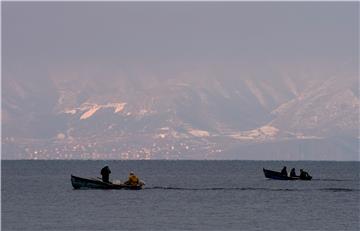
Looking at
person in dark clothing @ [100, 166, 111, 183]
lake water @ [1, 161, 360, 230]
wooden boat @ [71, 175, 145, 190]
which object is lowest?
lake water @ [1, 161, 360, 230]

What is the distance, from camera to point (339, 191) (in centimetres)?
11800

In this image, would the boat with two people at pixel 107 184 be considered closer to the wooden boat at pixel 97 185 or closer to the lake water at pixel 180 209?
the wooden boat at pixel 97 185

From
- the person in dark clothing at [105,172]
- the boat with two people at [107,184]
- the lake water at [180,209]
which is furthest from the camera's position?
the boat with two people at [107,184]

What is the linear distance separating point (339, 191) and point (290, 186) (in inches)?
425

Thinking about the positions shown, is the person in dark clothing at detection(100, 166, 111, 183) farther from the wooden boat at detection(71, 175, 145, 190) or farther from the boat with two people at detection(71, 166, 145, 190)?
the wooden boat at detection(71, 175, 145, 190)

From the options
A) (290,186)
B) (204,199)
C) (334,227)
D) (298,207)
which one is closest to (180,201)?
(204,199)

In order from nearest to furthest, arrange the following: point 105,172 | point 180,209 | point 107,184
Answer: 1. point 180,209
2. point 105,172
3. point 107,184

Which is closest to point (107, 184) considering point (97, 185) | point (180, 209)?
point (97, 185)

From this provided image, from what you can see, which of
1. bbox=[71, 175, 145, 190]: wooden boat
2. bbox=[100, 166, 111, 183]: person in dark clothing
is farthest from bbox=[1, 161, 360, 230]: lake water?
bbox=[100, 166, 111, 183]: person in dark clothing

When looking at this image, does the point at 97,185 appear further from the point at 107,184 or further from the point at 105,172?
the point at 105,172

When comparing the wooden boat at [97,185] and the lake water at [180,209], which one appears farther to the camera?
the wooden boat at [97,185]

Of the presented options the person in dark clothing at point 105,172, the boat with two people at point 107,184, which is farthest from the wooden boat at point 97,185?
the person in dark clothing at point 105,172

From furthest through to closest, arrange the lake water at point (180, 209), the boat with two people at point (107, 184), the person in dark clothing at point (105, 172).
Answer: the boat with two people at point (107, 184) → the person in dark clothing at point (105, 172) → the lake water at point (180, 209)

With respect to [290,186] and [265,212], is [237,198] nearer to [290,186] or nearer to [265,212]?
[265,212]
